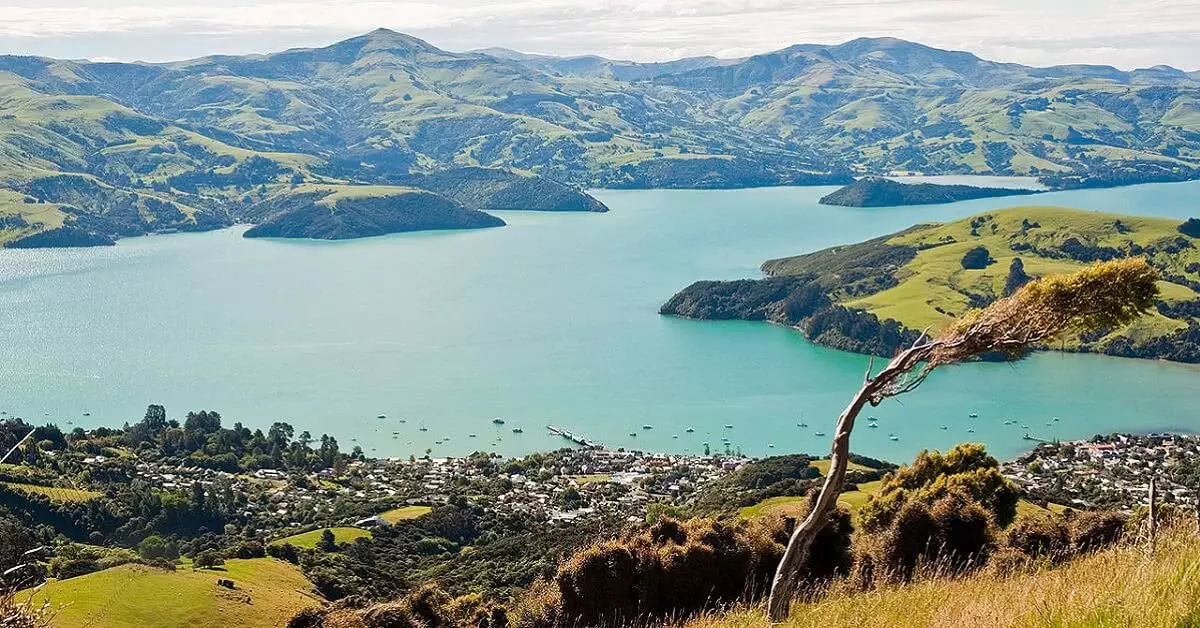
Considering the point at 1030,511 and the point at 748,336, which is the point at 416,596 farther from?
the point at 748,336

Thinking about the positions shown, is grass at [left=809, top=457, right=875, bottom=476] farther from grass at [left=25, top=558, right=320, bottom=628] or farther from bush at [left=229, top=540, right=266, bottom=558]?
grass at [left=25, top=558, right=320, bottom=628]

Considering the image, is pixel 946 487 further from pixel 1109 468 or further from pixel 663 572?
pixel 1109 468

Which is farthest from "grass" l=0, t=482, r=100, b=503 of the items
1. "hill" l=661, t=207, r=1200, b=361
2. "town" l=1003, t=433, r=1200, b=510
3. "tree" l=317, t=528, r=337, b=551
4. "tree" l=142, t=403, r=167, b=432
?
"hill" l=661, t=207, r=1200, b=361

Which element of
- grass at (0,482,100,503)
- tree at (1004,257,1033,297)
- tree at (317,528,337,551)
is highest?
tree at (1004,257,1033,297)

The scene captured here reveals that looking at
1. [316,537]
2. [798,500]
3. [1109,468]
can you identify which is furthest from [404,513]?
[1109,468]

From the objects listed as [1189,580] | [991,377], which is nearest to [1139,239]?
[991,377]

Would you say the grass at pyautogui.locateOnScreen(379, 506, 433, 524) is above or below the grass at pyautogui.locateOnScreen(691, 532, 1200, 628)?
below

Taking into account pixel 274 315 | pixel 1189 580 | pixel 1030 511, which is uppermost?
pixel 1189 580
